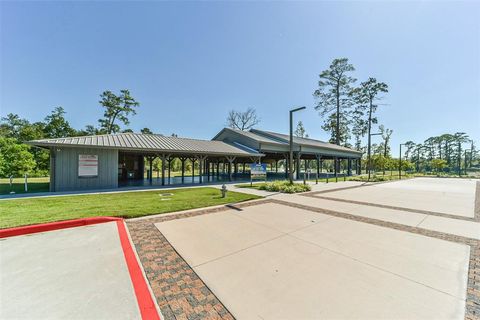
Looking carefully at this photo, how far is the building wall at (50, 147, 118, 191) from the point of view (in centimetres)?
1031

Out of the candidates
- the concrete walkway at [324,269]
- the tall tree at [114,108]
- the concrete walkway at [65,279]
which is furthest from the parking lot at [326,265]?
the tall tree at [114,108]

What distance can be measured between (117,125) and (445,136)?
87148mm

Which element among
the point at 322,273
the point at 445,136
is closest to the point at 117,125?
the point at 322,273

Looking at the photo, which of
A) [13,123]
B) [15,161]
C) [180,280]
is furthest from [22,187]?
[13,123]

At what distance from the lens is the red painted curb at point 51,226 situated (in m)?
4.31

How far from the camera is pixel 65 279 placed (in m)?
2.77

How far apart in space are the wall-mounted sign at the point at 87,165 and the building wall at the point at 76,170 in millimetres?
156

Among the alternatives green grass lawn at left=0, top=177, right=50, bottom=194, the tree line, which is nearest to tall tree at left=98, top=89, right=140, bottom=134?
the tree line

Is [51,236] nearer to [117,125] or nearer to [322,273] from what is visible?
[322,273]

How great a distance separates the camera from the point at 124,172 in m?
18.9

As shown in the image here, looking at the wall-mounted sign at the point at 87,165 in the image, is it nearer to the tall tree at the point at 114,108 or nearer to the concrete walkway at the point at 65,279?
the concrete walkway at the point at 65,279

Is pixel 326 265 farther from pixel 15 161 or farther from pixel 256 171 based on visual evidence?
pixel 15 161

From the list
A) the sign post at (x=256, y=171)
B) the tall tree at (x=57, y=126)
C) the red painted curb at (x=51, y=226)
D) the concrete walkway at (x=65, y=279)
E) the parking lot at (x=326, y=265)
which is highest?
the tall tree at (x=57, y=126)

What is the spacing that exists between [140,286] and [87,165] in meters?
11.7
